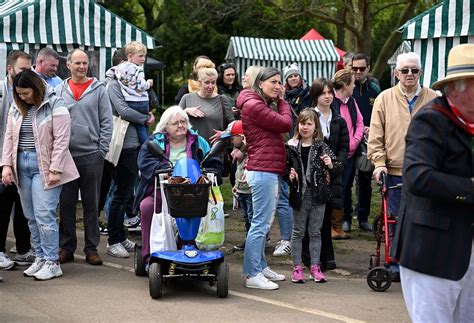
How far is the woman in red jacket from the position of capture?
26.2ft

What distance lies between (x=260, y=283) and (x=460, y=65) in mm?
4166

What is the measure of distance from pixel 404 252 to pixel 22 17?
8962 mm

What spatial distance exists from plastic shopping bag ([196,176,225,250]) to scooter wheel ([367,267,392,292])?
1.36 m

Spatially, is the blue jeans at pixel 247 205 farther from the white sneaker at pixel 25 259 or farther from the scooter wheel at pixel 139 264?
the white sneaker at pixel 25 259

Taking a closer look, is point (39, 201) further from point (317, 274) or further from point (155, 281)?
point (317, 274)

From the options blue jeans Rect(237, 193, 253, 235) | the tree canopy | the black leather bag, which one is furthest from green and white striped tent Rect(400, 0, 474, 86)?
the tree canopy

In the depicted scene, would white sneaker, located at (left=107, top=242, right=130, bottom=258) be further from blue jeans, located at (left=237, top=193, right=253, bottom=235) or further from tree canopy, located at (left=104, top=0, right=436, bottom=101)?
tree canopy, located at (left=104, top=0, right=436, bottom=101)

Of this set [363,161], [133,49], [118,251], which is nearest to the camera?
[118,251]

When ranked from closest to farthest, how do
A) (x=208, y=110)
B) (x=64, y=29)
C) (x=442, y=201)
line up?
1. (x=442, y=201)
2. (x=208, y=110)
3. (x=64, y=29)

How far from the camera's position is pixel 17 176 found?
27.5 feet

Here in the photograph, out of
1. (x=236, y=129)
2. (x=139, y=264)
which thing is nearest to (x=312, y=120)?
(x=236, y=129)

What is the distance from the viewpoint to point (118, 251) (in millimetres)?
9484

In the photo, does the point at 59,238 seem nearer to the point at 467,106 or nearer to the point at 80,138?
the point at 80,138

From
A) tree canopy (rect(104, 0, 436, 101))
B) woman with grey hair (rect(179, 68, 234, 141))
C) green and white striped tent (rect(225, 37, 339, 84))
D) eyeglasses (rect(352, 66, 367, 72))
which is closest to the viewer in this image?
woman with grey hair (rect(179, 68, 234, 141))
